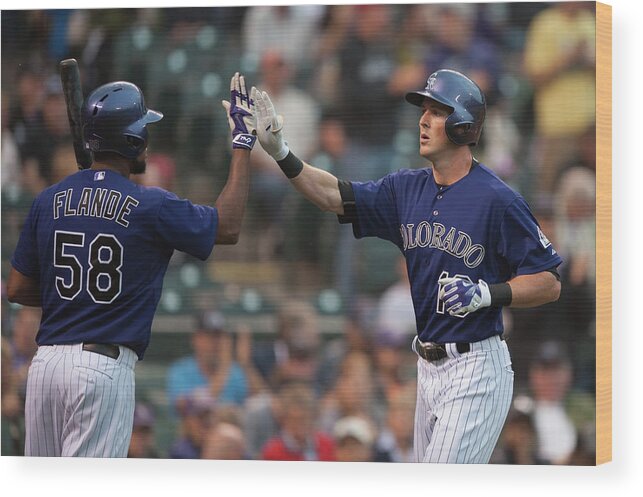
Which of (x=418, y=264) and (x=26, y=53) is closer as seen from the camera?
(x=418, y=264)

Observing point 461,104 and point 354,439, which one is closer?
point 461,104

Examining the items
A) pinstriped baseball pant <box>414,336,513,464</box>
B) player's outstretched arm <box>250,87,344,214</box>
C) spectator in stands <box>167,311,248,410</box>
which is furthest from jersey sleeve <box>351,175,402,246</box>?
spectator in stands <box>167,311,248,410</box>

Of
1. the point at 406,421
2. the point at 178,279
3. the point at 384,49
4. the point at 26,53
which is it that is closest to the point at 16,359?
the point at 178,279

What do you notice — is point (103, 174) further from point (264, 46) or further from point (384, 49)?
point (384, 49)

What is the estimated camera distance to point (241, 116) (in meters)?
7.29

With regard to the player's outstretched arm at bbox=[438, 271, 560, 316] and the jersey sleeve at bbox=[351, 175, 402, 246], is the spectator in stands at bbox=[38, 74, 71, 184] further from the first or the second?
the player's outstretched arm at bbox=[438, 271, 560, 316]

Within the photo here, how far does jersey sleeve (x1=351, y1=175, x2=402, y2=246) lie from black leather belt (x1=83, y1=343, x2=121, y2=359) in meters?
1.58

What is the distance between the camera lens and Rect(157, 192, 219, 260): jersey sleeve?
7.00m

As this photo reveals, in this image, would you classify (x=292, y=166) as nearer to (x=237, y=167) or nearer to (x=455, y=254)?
(x=237, y=167)

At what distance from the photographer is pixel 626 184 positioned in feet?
23.4

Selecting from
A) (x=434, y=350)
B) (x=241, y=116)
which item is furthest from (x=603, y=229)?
(x=241, y=116)

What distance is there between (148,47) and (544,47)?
2.38m

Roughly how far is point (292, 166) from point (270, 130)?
25 cm

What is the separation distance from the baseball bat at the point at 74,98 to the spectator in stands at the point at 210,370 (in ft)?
4.17
